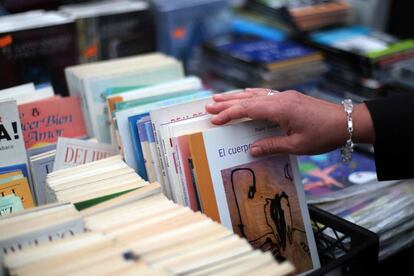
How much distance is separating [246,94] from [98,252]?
1.61 ft

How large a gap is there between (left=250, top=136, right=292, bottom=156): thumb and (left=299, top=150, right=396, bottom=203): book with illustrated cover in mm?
268

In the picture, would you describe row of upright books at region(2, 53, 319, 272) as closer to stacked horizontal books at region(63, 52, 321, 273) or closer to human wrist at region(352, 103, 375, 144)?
stacked horizontal books at region(63, 52, 321, 273)

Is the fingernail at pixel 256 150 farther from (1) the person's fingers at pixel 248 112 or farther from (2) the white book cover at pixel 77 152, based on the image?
(2) the white book cover at pixel 77 152

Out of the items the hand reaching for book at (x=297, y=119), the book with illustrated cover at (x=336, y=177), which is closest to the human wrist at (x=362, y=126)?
the hand reaching for book at (x=297, y=119)

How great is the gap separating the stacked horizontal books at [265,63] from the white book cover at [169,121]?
32.4 inches

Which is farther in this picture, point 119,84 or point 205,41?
point 205,41

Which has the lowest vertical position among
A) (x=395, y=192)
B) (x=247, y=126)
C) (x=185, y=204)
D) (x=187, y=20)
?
(x=395, y=192)

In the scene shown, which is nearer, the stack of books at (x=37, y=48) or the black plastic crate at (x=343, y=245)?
the black plastic crate at (x=343, y=245)

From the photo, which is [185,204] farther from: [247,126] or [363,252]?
[363,252]

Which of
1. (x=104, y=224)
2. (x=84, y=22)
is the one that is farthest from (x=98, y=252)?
(x=84, y=22)

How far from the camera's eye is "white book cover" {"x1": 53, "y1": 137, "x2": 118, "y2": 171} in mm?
1160

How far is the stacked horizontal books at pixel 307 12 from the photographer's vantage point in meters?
2.10

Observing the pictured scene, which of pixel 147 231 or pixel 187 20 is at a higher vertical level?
pixel 187 20

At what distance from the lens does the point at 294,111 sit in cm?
99
